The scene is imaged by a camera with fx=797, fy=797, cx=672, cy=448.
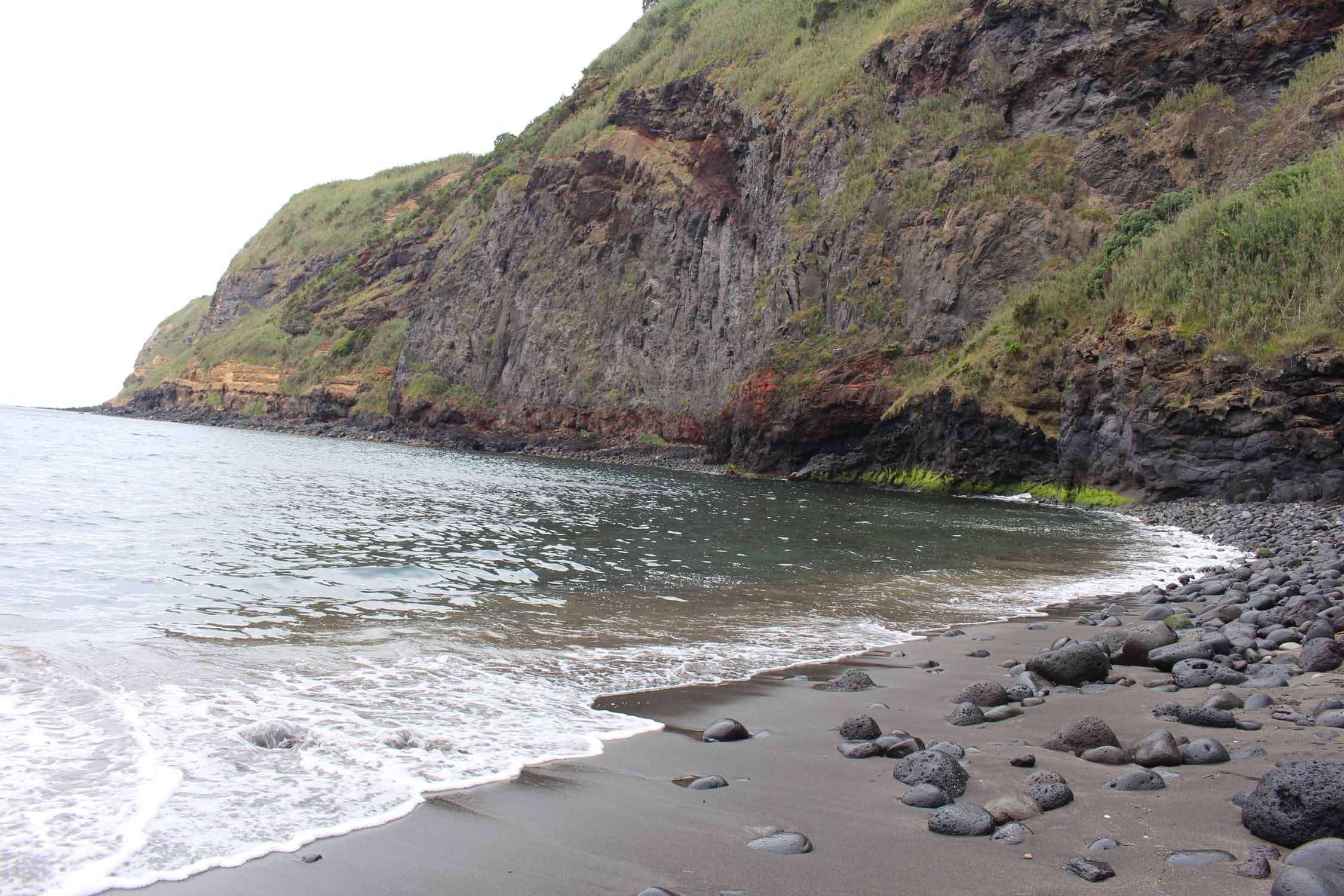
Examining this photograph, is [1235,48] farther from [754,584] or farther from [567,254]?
[567,254]

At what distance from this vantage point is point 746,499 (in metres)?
26.8

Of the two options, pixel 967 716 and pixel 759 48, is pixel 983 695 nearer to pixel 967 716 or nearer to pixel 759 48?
pixel 967 716

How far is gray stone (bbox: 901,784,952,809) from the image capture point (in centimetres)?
381

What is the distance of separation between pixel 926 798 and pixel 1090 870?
96 cm

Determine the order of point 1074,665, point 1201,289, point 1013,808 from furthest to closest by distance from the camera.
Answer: point 1201,289, point 1074,665, point 1013,808

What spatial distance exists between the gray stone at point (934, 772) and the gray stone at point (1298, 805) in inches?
Answer: 46.4

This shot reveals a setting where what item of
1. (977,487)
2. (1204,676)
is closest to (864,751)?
(1204,676)

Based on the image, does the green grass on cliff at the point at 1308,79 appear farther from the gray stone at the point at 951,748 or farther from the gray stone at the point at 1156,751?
the gray stone at the point at 951,748

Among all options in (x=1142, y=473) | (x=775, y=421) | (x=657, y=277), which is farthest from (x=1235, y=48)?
(x=657, y=277)

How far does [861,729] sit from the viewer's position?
5047 mm

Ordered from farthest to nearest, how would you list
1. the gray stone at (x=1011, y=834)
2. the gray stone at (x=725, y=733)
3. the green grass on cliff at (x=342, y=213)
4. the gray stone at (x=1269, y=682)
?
the green grass on cliff at (x=342, y=213)
the gray stone at (x=1269, y=682)
the gray stone at (x=725, y=733)
the gray stone at (x=1011, y=834)

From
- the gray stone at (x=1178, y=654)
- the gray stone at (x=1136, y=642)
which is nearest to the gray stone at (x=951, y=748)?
the gray stone at (x=1178, y=654)

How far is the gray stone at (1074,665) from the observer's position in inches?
247

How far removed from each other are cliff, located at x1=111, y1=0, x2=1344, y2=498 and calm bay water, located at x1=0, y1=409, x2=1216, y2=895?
7860 millimetres
